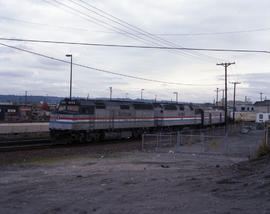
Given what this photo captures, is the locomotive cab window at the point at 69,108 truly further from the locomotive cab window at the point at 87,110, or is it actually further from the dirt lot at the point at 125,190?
the dirt lot at the point at 125,190

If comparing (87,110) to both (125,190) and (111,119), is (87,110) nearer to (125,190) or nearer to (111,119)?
(111,119)

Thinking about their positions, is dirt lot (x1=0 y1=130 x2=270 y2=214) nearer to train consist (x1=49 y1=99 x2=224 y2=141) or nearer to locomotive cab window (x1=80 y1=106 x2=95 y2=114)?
train consist (x1=49 y1=99 x2=224 y2=141)

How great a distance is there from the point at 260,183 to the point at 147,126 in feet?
90.8

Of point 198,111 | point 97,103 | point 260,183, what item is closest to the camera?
point 260,183

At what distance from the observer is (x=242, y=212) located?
7.62m

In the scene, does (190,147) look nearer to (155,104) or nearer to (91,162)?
(91,162)

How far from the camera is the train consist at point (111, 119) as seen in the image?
92.3 ft

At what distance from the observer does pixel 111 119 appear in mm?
31953

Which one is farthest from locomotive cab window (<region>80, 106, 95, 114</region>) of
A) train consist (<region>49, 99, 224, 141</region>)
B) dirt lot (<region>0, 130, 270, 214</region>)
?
dirt lot (<region>0, 130, 270, 214</region>)

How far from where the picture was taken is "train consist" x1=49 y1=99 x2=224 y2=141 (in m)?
28.1

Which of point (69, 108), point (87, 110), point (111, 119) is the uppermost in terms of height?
point (69, 108)

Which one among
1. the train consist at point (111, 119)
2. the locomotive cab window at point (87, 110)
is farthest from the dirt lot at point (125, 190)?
the locomotive cab window at point (87, 110)

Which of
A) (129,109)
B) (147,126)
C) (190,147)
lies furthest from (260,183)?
(147,126)

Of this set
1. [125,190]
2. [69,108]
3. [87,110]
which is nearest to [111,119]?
[87,110]
